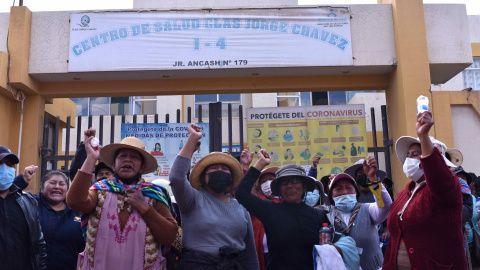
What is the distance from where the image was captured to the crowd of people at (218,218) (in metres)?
3.10

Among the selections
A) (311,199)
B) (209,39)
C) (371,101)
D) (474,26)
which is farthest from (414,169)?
(474,26)

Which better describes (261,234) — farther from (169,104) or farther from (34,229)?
(169,104)

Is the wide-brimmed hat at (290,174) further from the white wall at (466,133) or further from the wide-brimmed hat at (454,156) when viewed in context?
the white wall at (466,133)

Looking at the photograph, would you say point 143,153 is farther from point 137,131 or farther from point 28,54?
point 28,54

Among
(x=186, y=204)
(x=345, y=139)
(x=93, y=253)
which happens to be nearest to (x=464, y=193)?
(x=186, y=204)

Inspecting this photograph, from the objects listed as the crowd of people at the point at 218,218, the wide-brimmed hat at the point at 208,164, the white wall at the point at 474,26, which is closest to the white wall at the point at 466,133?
the crowd of people at the point at 218,218

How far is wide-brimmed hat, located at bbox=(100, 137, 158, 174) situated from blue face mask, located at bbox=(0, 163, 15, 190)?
982mm

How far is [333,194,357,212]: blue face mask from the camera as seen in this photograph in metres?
4.48

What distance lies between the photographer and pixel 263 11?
840 centimetres

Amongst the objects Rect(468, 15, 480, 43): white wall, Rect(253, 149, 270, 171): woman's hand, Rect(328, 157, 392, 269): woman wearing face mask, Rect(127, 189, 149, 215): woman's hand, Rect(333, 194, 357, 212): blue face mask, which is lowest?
Rect(328, 157, 392, 269): woman wearing face mask

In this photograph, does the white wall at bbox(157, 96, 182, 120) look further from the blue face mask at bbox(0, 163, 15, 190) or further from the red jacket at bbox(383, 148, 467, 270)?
the red jacket at bbox(383, 148, 467, 270)

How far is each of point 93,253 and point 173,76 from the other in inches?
223

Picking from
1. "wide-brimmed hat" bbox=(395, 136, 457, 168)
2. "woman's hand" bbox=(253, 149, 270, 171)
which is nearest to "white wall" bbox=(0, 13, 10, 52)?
"woman's hand" bbox=(253, 149, 270, 171)

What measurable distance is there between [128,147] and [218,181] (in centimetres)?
77
